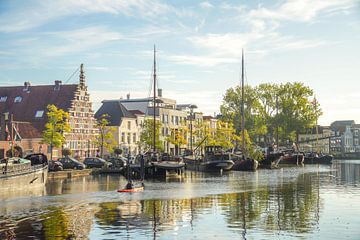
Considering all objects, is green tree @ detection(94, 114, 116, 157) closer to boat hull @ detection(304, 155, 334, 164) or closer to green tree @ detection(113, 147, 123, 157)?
green tree @ detection(113, 147, 123, 157)

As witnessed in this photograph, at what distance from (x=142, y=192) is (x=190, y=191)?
182 inches

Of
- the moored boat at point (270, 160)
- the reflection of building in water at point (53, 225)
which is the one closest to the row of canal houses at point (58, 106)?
the moored boat at point (270, 160)

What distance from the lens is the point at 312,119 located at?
137750 mm

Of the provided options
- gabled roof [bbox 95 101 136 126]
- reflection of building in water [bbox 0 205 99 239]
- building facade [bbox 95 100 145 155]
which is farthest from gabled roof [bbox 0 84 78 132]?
reflection of building in water [bbox 0 205 99 239]

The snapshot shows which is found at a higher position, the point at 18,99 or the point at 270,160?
the point at 18,99

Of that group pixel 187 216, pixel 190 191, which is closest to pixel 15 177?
pixel 190 191

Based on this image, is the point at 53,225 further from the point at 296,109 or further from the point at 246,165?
the point at 296,109

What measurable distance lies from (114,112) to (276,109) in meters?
47.5

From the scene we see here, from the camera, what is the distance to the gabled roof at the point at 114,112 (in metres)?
109

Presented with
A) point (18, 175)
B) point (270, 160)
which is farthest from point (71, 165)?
point (270, 160)

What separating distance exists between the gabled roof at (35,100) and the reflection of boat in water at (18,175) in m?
33.9

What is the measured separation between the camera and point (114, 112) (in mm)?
110188

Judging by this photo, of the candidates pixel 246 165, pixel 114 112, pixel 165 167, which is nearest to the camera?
pixel 165 167

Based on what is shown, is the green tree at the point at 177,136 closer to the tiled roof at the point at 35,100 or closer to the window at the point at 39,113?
the tiled roof at the point at 35,100
